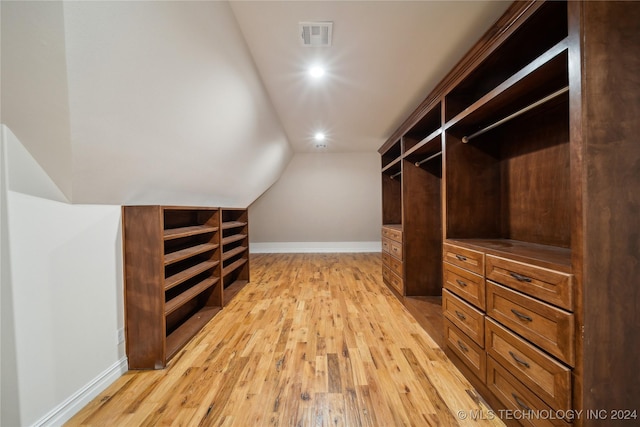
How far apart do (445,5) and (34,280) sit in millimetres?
2634

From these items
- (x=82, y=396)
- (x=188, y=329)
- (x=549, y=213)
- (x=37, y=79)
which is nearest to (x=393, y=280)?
(x=549, y=213)

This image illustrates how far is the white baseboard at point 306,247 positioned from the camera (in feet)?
20.8

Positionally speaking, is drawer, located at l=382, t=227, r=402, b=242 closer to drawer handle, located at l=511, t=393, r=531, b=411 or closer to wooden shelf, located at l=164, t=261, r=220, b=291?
drawer handle, located at l=511, t=393, r=531, b=411

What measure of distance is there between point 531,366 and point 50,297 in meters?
2.29

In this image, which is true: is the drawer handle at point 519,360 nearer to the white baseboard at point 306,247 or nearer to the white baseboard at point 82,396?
the white baseboard at point 82,396

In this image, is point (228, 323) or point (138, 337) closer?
point (138, 337)

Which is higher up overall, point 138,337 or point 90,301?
point 90,301

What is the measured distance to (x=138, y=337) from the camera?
1679 millimetres

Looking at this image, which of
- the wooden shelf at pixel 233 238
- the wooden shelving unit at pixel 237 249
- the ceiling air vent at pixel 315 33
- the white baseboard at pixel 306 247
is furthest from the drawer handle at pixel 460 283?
the white baseboard at pixel 306 247

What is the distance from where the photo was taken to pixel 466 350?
5.09ft

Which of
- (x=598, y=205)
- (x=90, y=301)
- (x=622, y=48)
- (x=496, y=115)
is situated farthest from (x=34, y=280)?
(x=496, y=115)

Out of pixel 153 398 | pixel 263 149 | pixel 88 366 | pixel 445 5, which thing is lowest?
pixel 153 398

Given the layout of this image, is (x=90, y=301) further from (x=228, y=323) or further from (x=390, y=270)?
(x=390, y=270)

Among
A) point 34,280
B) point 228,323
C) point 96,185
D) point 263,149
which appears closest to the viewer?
point 34,280
